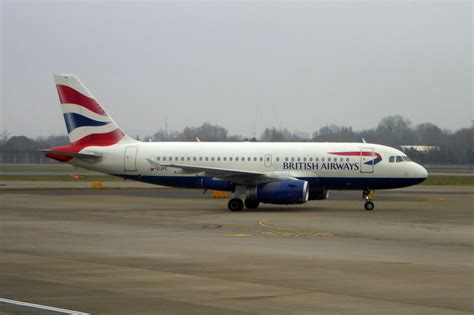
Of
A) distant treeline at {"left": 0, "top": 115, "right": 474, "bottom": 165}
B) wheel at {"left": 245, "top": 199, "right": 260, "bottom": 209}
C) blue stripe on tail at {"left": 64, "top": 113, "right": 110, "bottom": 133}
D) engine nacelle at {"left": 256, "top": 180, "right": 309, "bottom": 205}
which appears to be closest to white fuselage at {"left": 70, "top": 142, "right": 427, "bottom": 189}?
blue stripe on tail at {"left": 64, "top": 113, "right": 110, "bottom": 133}

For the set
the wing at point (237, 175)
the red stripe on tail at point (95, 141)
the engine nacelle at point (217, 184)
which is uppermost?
the red stripe on tail at point (95, 141)

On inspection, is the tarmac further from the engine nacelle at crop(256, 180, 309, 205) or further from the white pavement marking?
the engine nacelle at crop(256, 180, 309, 205)

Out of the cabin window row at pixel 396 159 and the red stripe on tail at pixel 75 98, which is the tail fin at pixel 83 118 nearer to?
the red stripe on tail at pixel 75 98

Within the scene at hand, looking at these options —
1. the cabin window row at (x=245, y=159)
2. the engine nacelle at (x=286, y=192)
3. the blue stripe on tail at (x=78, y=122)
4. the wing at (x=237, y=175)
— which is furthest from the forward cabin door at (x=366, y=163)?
the blue stripe on tail at (x=78, y=122)

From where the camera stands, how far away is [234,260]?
63.5 feet

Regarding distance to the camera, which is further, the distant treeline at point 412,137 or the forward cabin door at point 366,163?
the distant treeline at point 412,137

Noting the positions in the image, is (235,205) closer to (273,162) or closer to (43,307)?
(273,162)

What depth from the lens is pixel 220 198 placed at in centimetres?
4650

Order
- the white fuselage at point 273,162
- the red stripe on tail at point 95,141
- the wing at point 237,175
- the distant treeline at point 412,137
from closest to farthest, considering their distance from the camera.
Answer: the wing at point 237,175 < the white fuselage at point 273,162 < the red stripe on tail at point 95,141 < the distant treeline at point 412,137

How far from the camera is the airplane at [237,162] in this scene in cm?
3712

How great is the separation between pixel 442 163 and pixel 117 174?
74.6 meters

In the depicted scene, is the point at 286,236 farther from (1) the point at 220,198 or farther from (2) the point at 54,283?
(1) the point at 220,198

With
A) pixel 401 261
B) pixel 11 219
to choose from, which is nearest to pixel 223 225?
pixel 11 219

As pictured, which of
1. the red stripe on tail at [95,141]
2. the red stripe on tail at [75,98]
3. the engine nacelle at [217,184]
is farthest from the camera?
the red stripe on tail at [75,98]
